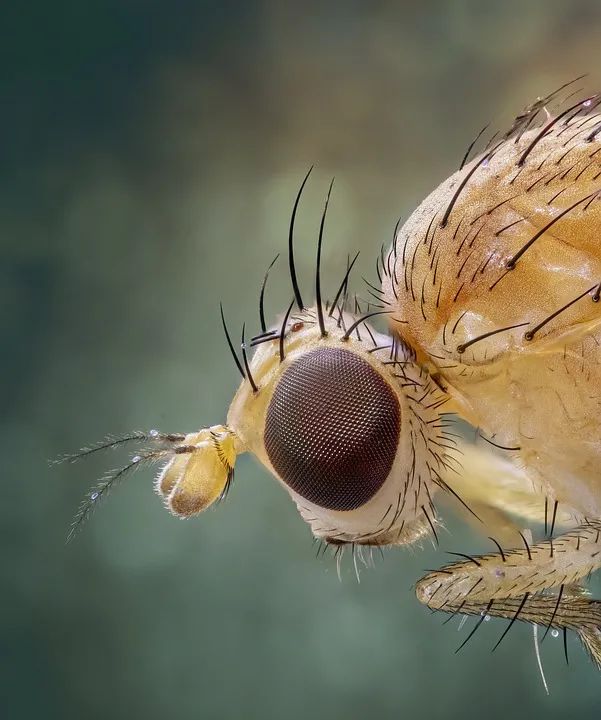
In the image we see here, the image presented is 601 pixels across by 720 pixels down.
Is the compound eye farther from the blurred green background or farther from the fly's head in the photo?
the blurred green background

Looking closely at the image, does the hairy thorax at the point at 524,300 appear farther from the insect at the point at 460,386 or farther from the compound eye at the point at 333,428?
the compound eye at the point at 333,428

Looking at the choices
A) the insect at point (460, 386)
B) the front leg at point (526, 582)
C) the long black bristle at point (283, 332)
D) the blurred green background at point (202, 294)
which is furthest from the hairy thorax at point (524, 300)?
the blurred green background at point (202, 294)

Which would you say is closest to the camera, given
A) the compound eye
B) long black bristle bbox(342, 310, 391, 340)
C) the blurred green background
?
the compound eye

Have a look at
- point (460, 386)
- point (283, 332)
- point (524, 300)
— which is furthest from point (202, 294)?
point (524, 300)

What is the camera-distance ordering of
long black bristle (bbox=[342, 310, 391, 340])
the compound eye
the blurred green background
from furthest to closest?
the blurred green background < long black bristle (bbox=[342, 310, 391, 340]) < the compound eye

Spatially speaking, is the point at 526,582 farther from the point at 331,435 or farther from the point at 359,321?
the point at 359,321

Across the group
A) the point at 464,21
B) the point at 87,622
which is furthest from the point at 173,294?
the point at 464,21

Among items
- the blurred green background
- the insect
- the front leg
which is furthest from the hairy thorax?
the blurred green background
